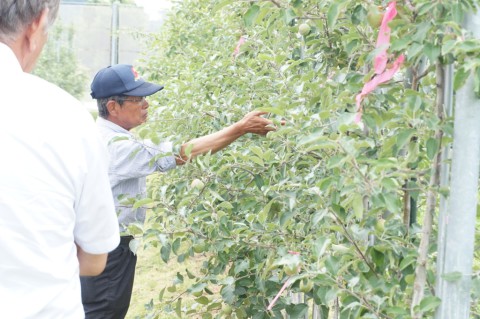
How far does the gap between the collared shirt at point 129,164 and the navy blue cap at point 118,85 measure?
112 millimetres

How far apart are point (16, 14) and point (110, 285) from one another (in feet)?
5.46

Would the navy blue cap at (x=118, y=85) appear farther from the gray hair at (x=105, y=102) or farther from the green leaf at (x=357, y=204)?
the green leaf at (x=357, y=204)

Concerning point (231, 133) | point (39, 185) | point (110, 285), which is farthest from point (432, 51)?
point (110, 285)

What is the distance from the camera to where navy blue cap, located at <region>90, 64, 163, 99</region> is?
2.79 meters

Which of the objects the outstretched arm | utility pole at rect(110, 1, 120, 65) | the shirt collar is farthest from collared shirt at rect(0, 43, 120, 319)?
utility pole at rect(110, 1, 120, 65)

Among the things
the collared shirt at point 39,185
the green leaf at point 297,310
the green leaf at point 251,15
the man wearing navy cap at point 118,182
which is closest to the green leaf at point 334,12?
the green leaf at point 251,15

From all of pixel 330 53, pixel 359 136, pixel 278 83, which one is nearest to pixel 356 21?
pixel 359 136

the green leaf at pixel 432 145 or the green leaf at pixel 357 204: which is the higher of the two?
the green leaf at pixel 432 145

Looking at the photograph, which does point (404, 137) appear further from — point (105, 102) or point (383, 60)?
point (105, 102)

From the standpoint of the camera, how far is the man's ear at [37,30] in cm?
136

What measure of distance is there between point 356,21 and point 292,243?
68cm

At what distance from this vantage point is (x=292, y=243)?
6.35ft

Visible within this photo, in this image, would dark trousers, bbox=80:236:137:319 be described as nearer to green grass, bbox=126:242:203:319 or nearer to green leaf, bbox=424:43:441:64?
green grass, bbox=126:242:203:319

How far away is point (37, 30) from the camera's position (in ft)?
4.51
